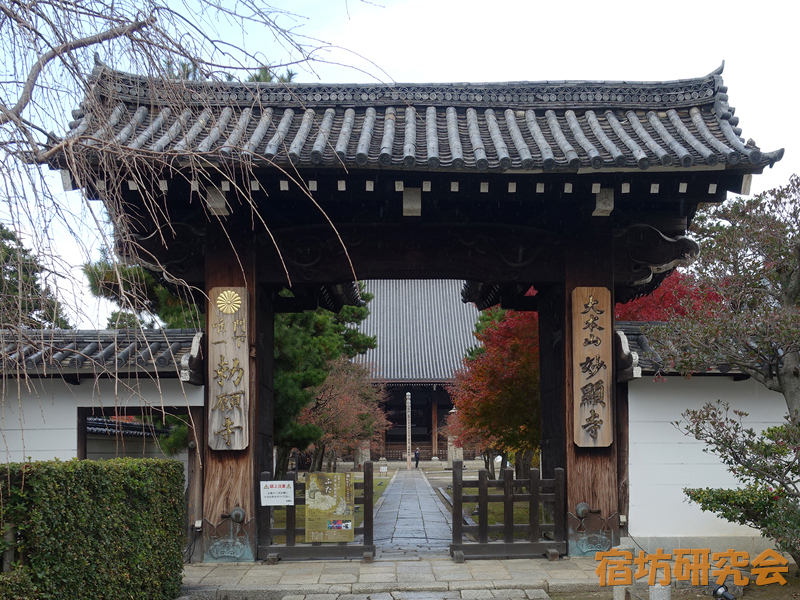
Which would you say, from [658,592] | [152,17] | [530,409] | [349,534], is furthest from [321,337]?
A: [152,17]

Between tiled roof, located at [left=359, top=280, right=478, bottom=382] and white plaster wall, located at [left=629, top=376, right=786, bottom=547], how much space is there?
84.0 feet

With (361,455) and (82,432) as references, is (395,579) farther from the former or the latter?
(361,455)

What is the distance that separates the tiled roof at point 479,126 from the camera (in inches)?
269

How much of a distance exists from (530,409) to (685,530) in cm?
499

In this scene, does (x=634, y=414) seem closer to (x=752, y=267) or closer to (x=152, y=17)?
(x=752, y=267)

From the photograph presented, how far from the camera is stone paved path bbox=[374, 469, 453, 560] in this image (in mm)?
8719

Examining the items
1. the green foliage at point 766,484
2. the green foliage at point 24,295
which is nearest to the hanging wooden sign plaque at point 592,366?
the green foliage at point 766,484

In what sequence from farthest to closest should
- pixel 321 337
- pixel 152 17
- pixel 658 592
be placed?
1. pixel 321 337
2. pixel 658 592
3. pixel 152 17

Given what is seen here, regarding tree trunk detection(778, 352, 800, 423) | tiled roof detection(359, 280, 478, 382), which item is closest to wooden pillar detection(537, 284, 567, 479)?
tree trunk detection(778, 352, 800, 423)

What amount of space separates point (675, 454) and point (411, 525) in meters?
5.26

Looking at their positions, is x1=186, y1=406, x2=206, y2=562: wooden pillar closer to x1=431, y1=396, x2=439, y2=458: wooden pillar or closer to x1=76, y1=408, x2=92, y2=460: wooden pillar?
x1=76, y1=408, x2=92, y2=460: wooden pillar

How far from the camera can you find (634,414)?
7953mm

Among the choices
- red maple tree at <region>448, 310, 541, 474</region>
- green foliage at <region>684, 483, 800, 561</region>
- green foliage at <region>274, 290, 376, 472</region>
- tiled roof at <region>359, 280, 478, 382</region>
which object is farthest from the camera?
tiled roof at <region>359, 280, 478, 382</region>

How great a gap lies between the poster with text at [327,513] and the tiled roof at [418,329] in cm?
2529
